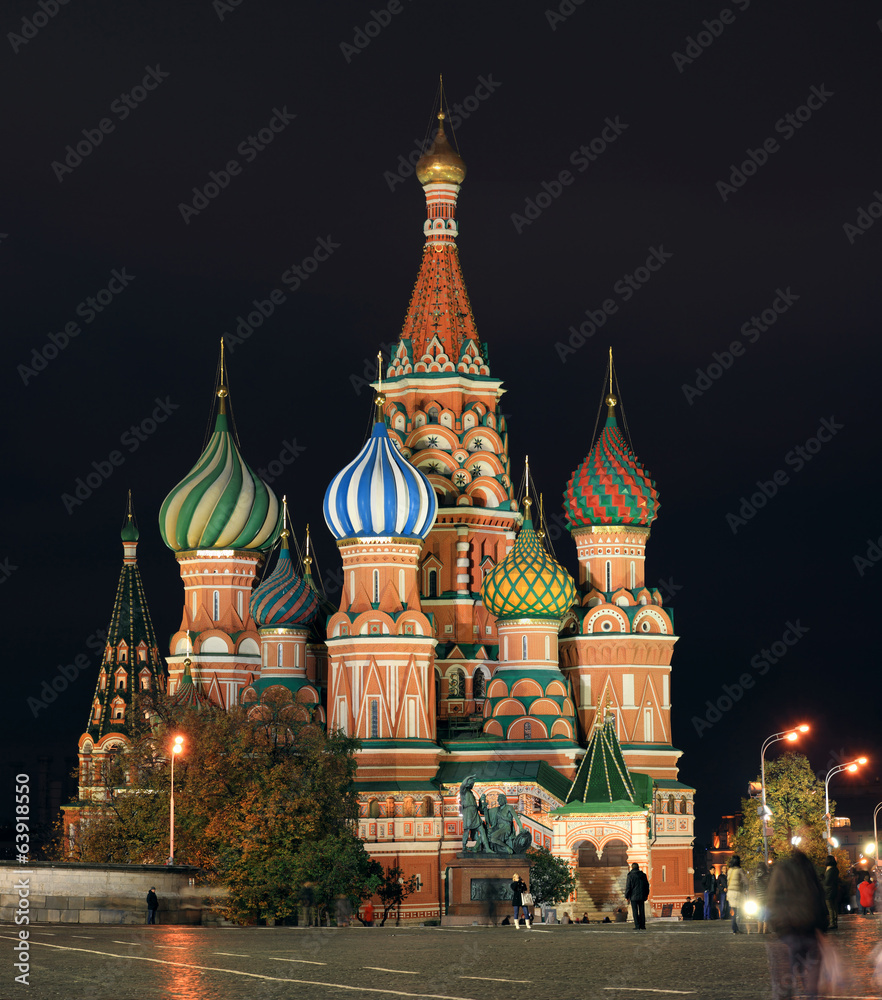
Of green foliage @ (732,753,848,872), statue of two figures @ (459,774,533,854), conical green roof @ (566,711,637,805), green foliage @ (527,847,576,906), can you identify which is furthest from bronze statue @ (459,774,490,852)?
green foliage @ (732,753,848,872)

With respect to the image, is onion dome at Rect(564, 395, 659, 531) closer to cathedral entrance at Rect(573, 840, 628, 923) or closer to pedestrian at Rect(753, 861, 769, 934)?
cathedral entrance at Rect(573, 840, 628, 923)

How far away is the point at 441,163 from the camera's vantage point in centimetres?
6569

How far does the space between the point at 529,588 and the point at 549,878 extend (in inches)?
417

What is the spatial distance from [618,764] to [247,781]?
15.5 meters

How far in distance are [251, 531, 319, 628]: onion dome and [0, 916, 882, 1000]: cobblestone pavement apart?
34.8 metres

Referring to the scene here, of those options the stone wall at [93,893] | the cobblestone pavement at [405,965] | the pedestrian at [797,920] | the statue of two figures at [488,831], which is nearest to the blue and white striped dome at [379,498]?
the statue of two figures at [488,831]

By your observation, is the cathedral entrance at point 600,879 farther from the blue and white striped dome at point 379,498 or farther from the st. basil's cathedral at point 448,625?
the blue and white striped dome at point 379,498

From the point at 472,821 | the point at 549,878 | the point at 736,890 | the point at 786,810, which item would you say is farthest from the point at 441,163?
the point at 736,890

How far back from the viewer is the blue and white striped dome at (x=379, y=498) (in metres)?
57.5

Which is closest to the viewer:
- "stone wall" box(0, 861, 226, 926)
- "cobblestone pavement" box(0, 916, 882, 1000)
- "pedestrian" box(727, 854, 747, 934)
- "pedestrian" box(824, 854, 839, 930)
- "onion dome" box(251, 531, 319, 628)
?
"cobblestone pavement" box(0, 916, 882, 1000)

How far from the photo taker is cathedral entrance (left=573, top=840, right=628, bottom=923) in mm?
53906

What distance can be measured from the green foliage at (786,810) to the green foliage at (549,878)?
8.81 metres

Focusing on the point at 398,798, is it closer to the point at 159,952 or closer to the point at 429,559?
the point at 429,559

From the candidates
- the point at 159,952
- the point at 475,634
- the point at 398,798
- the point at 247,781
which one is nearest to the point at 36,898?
the point at 159,952
